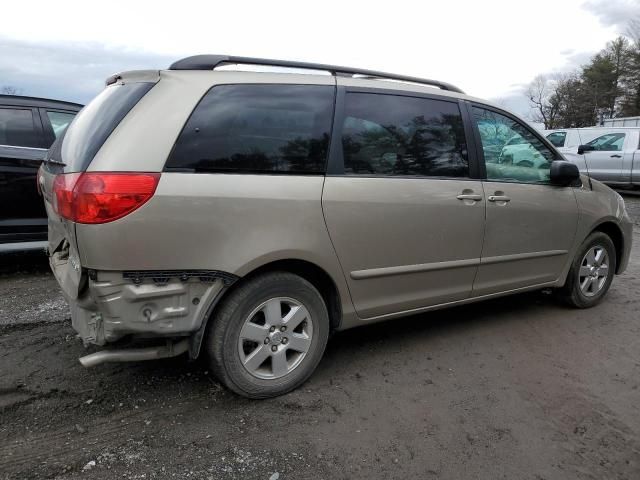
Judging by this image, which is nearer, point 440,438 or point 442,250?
point 440,438

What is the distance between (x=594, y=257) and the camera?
4590 millimetres

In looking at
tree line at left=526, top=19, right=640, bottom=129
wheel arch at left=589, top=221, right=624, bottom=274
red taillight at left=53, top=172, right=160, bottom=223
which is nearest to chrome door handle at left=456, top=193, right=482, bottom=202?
wheel arch at left=589, top=221, right=624, bottom=274

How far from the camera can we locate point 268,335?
2.81m

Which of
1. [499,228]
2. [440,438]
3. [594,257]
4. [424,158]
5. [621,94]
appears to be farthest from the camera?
[621,94]

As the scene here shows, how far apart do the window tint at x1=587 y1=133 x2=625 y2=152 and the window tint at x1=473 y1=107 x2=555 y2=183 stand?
419 inches

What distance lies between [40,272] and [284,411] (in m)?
3.67

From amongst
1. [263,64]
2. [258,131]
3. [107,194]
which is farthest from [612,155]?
[107,194]

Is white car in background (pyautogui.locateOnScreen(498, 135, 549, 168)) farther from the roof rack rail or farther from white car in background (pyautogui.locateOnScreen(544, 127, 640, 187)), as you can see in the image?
white car in background (pyautogui.locateOnScreen(544, 127, 640, 187))

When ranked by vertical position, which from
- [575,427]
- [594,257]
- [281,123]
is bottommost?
[575,427]

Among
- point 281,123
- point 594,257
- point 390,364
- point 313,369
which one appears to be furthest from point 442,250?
point 594,257

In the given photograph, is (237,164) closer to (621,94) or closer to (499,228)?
(499,228)

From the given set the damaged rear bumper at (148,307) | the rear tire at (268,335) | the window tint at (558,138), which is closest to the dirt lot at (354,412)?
the rear tire at (268,335)

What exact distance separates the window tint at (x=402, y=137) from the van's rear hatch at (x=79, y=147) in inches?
44.9

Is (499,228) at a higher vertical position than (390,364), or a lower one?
higher
